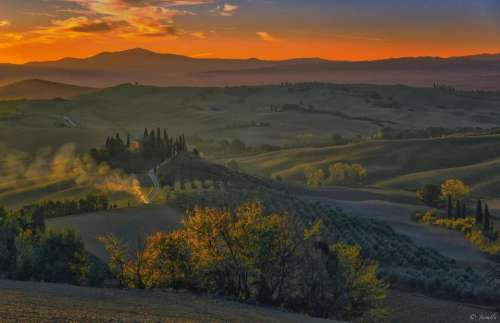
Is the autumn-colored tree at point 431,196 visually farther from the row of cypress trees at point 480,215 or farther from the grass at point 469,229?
the grass at point 469,229

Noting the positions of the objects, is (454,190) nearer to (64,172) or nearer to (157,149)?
(157,149)

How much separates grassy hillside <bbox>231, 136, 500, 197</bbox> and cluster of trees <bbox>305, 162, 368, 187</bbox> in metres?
2.19

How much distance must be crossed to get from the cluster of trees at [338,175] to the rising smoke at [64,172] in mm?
48735

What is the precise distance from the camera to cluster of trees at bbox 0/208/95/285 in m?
39.0

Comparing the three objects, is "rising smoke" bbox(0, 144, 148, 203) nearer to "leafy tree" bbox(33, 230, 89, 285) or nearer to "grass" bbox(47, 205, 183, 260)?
"grass" bbox(47, 205, 183, 260)

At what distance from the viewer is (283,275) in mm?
37125

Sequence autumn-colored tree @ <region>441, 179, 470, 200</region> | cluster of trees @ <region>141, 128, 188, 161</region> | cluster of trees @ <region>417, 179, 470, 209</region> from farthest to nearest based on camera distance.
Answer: cluster of trees @ <region>417, 179, 470, 209</region>
autumn-colored tree @ <region>441, 179, 470, 200</region>
cluster of trees @ <region>141, 128, 188, 161</region>

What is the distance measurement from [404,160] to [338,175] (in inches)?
1101

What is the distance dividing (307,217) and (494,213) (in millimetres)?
42766

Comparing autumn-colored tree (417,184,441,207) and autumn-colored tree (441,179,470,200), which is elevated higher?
autumn-colored tree (441,179,470,200)

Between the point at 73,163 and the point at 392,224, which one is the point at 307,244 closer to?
the point at 392,224

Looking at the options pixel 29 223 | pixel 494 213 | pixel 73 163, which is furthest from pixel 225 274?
pixel 73 163

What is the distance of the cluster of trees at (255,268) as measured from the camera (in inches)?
1455

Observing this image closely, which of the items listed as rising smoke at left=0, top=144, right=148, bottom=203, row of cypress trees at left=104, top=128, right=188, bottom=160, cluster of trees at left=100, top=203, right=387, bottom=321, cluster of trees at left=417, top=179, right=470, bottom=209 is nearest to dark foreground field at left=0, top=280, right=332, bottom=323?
cluster of trees at left=100, top=203, right=387, bottom=321
